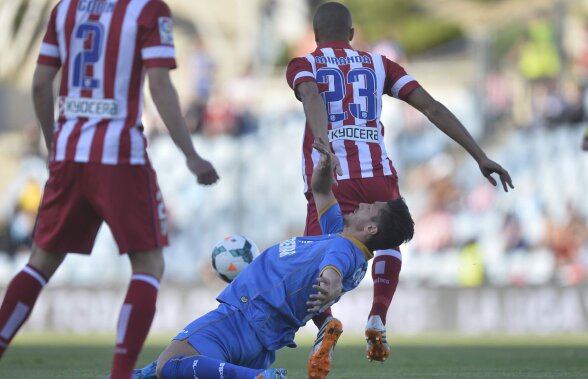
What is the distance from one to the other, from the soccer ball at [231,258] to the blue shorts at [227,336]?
1325mm

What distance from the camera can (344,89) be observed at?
24.4ft

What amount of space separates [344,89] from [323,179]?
1129 millimetres

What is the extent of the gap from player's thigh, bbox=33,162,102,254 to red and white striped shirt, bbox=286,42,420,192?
211 centimetres

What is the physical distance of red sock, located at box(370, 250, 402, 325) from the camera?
24.8ft

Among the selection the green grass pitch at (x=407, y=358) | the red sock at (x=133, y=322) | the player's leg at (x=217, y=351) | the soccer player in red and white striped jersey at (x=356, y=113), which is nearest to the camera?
the red sock at (x=133, y=322)

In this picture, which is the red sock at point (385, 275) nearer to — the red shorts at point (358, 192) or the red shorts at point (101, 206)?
the red shorts at point (358, 192)

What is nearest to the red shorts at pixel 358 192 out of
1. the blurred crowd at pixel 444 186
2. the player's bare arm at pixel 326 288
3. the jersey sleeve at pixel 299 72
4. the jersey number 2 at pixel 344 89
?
the jersey number 2 at pixel 344 89

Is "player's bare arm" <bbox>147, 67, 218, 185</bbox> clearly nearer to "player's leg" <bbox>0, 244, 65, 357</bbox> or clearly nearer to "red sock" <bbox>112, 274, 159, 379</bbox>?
"red sock" <bbox>112, 274, 159, 379</bbox>

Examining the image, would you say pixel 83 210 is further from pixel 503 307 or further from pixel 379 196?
pixel 503 307

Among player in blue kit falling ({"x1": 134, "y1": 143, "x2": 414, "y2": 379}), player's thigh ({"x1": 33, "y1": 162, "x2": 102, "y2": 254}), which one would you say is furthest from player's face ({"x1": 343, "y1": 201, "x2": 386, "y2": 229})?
player's thigh ({"x1": 33, "y1": 162, "x2": 102, "y2": 254})

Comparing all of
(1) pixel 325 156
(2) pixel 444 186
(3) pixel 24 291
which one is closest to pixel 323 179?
(1) pixel 325 156

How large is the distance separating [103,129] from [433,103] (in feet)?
8.73

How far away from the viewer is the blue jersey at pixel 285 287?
6.14 m

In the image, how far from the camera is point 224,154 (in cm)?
1684
